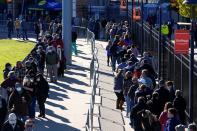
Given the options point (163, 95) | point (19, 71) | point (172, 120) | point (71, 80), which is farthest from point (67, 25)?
point (172, 120)

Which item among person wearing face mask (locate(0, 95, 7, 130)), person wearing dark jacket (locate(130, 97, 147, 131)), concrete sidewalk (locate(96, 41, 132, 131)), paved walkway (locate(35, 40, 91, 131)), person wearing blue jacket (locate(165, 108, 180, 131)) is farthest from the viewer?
paved walkway (locate(35, 40, 91, 131))

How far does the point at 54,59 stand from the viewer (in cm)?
3136

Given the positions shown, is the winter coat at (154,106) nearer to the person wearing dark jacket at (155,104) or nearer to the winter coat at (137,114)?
the person wearing dark jacket at (155,104)

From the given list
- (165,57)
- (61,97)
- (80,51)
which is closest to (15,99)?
(61,97)

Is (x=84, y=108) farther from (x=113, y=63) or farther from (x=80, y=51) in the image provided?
(x=80, y=51)

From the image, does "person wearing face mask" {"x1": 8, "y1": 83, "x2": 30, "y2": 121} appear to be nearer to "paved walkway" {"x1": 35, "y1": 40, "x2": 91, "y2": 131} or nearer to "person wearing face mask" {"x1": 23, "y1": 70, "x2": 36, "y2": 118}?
"person wearing face mask" {"x1": 23, "y1": 70, "x2": 36, "y2": 118}

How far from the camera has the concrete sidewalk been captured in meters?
22.5

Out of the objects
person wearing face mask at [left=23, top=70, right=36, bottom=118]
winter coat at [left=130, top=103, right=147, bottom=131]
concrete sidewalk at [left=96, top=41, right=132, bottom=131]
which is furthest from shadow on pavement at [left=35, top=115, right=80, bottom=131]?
winter coat at [left=130, top=103, right=147, bottom=131]

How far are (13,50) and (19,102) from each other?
28.0 metres

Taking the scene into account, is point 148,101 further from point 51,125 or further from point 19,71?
point 19,71

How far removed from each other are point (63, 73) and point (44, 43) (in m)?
2.06

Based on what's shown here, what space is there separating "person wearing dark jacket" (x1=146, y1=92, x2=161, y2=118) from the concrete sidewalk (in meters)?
2.31

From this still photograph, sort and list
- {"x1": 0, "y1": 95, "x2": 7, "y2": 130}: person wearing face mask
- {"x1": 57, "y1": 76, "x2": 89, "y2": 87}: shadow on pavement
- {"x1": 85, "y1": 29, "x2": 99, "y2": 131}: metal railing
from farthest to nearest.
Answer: {"x1": 57, "y1": 76, "x2": 89, "y2": 87}: shadow on pavement → {"x1": 0, "y1": 95, "x2": 7, "y2": 130}: person wearing face mask → {"x1": 85, "y1": 29, "x2": 99, "y2": 131}: metal railing

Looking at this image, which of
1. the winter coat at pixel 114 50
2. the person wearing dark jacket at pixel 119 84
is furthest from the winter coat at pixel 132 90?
the winter coat at pixel 114 50
